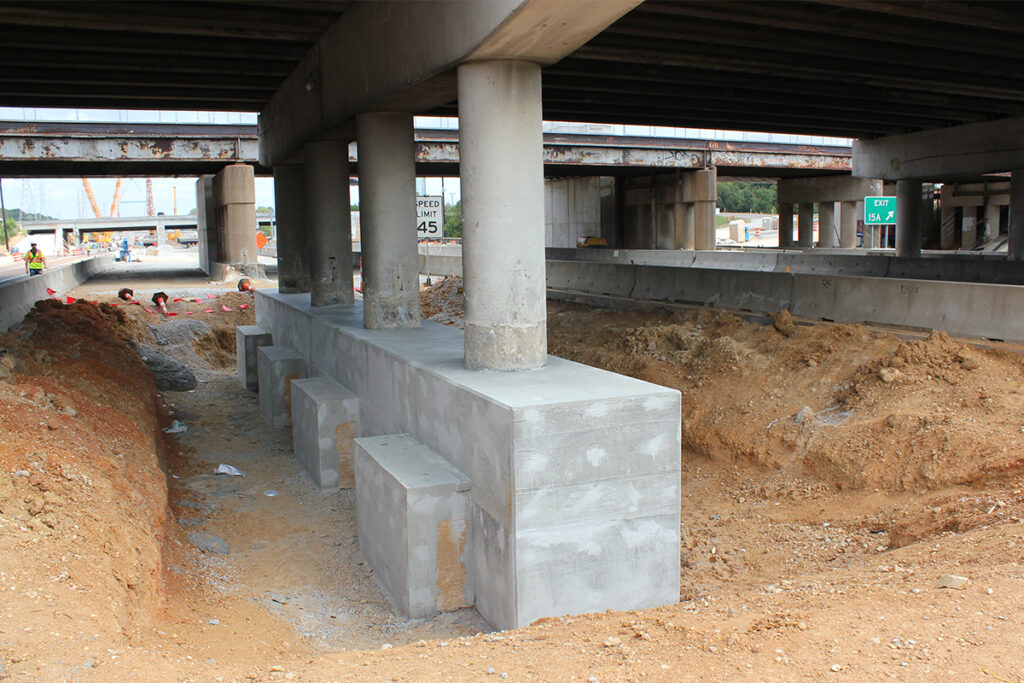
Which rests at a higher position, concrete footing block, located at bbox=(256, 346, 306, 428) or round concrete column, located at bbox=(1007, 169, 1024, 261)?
round concrete column, located at bbox=(1007, 169, 1024, 261)

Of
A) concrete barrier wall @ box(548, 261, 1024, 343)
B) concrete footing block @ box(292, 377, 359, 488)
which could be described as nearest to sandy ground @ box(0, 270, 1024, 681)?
concrete footing block @ box(292, 377, 359, 488)

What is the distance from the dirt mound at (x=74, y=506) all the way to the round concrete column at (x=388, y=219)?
3575 millimetres

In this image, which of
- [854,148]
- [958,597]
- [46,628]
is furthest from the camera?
[854,148]

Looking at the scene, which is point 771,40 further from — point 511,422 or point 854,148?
point 854,148

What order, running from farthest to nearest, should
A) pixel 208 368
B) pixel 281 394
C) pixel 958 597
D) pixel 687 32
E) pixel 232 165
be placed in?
pixel 232 165, pixel 208 368, pixel 281 394, pixel 687 32, pixel 958 597

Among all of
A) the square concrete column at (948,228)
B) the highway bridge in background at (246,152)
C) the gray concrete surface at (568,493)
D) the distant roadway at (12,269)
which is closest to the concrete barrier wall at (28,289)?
the distant roadway at (12,269)

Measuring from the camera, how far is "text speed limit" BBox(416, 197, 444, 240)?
16.9 meters

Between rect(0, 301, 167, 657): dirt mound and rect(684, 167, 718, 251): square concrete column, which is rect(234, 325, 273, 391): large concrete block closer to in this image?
rect(0, 301, 167, 657): dirt mound

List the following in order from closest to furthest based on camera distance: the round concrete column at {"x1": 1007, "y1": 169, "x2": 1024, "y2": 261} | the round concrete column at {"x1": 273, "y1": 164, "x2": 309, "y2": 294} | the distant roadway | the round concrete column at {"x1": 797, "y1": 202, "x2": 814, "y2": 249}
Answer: the round concrete column at {"x1": 273, "y1": 164, "x2": 309, "y2": 294}, the round concrete column at {"x1": 1007, "y1": 169, "x2": 1024, "y2": 261}, the distant roadway, the round concrete column at {"x1": 797, "y1": 202, "x2": 814, "y2": 249}

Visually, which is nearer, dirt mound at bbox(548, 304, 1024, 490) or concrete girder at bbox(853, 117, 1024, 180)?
dirt mound at bbox(548, 304, 1024, 490)

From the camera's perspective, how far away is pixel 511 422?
248 inches

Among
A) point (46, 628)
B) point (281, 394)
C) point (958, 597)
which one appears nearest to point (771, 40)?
point (281, 394)

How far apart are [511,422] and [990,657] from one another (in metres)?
3.36

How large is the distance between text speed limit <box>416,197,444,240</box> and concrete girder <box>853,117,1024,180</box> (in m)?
15.5
